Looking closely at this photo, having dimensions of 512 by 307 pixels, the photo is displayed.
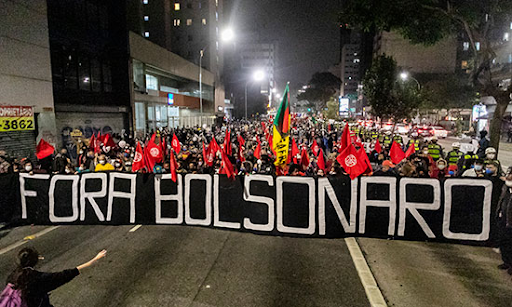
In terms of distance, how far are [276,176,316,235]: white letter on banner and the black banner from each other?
22mm

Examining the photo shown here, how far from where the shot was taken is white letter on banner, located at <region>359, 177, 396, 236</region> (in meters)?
7.30

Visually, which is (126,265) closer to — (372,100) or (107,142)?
(107,142)

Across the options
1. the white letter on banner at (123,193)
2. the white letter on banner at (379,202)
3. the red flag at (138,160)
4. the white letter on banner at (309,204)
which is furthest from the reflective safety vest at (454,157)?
the white letter on banner at (123,193)

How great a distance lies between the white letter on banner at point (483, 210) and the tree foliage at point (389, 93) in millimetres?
34968

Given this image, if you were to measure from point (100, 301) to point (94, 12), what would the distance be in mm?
26795

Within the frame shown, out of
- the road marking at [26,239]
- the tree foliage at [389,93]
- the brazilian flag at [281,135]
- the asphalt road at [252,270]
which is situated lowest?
the road marking at [26,239]

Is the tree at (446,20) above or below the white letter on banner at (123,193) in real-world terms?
above

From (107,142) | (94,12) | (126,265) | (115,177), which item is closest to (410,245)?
(126,265)

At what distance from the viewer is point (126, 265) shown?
245 inches

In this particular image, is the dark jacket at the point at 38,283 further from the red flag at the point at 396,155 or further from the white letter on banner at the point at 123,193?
the red flag at the point at 396,155

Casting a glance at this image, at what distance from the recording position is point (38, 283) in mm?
3408

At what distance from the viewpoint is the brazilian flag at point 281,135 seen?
334 inches

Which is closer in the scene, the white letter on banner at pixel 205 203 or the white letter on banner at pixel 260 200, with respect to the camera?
the white letter on banner at pixel 260 200

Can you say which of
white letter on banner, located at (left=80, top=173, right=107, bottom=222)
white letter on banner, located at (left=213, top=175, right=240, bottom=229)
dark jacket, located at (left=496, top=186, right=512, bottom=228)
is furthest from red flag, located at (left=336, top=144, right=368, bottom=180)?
white letter on banner, located at (left=80, top=173, right=107, bottom=222)
